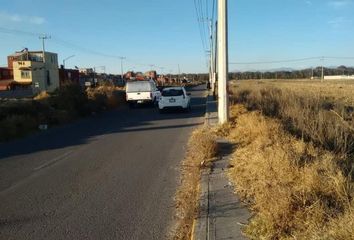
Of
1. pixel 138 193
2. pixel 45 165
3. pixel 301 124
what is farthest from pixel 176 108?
pixel 138 193

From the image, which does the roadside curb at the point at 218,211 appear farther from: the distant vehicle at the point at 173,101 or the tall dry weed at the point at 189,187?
the distant vehicle at the point at 173,101

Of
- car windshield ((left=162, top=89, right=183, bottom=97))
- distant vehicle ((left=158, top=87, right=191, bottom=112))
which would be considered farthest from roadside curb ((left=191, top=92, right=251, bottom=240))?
car windshield ((left=162, top=89, right=183, bottom=97))

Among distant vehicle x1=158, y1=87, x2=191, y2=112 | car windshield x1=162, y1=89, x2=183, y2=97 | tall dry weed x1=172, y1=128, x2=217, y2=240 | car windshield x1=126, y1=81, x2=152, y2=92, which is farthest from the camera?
car windshield x1=126, y1=81, x2=152, y2=92

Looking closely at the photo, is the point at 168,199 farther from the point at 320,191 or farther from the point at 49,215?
the point at 320,191

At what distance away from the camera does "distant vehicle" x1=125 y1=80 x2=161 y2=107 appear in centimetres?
3338

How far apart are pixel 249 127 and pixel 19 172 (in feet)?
19.5

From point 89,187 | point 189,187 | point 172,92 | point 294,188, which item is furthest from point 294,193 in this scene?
point 172,92

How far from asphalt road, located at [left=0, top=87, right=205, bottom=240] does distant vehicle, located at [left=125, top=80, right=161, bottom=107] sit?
17274mm

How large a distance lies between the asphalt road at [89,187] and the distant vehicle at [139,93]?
680 inches

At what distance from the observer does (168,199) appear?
7.71 m

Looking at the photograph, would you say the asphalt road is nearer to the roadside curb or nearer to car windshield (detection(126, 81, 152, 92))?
the roadside curb

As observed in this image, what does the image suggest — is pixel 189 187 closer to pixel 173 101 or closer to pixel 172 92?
pixel 173 101

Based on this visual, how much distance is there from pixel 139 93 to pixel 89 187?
25.0m

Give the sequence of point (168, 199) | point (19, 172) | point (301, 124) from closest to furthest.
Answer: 1. point (168, 199)
2. point (19, 172)
3. point (301, 124)
